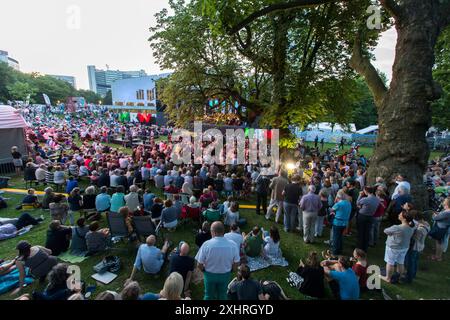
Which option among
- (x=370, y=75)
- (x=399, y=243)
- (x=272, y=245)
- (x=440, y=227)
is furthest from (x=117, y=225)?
(x=370, y=75)

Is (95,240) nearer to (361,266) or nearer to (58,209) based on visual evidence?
(58,209)

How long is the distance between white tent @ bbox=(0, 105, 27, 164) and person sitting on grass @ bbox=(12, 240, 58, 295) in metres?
12.9

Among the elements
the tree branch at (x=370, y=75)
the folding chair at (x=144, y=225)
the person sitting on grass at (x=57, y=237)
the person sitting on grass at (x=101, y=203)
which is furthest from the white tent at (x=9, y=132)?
the tree branch at (x=370, y=75)

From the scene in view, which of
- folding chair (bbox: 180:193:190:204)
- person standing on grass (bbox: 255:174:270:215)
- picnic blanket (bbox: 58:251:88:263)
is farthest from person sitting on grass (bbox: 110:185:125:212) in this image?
person standing on grass (bbox: 255:174:270:215)

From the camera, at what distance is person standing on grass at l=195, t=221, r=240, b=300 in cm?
403

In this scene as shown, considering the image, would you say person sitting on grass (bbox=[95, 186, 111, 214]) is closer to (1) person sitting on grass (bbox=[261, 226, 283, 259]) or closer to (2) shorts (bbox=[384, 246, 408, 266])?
(1) person sitting on grass (bbox=[261, 226, 283, 259])

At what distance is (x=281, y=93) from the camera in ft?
37.4

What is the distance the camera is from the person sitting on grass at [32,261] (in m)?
4.86

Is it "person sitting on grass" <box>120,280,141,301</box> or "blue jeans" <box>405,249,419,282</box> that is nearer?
"person sitting on grass" <box>120,280,141,301</box>

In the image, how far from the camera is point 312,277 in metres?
4.66

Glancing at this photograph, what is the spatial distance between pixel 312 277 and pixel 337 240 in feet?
7.24

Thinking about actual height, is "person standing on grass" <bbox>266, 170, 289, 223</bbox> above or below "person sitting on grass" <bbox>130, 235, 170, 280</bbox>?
above

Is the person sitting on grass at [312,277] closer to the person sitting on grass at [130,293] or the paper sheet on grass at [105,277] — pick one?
the person sitting on grass at [130,293]
